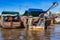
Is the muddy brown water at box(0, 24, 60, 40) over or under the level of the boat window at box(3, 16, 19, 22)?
under

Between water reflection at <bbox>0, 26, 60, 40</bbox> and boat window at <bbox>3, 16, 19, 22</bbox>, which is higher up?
boat window at <bbox>3, 16, 19, 22</bbox>

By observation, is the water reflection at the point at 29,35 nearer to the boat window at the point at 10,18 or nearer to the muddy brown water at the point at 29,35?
the muddy brown water at the point at 29,35

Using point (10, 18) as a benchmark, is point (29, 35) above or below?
below

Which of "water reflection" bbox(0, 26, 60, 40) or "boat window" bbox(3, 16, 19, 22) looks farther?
"boat window" bbox(3, 16, 19, 22)

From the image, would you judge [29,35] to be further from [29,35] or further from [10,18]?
[10,18]

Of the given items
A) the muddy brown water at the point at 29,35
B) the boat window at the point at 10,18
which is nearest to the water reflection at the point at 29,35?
the muddy brown water at the point at 29,35

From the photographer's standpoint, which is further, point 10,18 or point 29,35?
point 10,18

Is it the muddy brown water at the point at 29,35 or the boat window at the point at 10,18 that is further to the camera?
the boat window at the point at 10,18

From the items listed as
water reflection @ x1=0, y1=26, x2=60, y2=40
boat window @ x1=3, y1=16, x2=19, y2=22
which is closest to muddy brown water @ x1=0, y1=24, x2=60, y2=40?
water reflection @ x1=0, y1=26, x2=60, y2=40

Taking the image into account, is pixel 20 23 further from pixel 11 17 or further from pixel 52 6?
pixel 52 6

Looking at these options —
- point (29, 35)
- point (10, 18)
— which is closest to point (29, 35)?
point (29, 35)

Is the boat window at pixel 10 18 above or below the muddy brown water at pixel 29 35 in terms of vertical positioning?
above

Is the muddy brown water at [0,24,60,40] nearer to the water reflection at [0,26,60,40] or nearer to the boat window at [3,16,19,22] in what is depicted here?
the water reflection at [0,26,60,40]

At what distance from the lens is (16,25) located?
Answer: 26.5m
